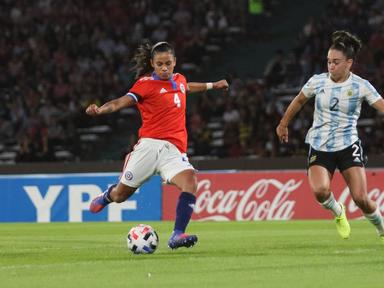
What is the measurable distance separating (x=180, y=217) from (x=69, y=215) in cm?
1117

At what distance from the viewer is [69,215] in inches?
878

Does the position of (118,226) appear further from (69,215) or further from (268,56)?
(268,56)

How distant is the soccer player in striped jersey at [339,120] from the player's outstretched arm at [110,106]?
1.69 metres

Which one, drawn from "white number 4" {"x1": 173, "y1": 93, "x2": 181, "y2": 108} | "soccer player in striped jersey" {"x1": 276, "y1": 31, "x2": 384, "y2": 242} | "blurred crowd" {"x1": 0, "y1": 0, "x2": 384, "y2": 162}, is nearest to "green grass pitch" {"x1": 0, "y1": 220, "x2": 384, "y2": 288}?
"soccer player in striped jersey" {"x1": 276, "y1": 31, "x2": 384, "y2": 242}

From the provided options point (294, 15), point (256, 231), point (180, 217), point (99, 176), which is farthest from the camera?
point (294, 15)

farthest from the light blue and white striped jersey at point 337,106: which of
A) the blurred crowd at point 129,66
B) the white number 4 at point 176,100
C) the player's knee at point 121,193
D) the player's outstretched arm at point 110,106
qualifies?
the blurred crowd at point 129,66

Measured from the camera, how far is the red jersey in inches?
468

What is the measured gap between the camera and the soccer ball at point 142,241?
11148 mm

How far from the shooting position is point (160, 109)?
11.9 meters

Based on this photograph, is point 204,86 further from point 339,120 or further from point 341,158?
point 341,158

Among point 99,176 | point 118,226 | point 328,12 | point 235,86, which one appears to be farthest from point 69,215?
point 328,12

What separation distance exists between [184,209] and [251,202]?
33.7ft

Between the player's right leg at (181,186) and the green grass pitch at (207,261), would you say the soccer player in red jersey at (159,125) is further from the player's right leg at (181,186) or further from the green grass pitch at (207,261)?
the green grass pitch at (207,261)

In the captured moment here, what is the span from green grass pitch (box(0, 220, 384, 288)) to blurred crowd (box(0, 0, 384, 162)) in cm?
1052
